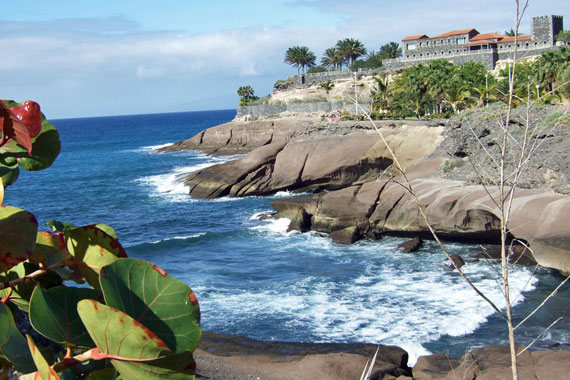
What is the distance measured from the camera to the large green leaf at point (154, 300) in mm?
1534

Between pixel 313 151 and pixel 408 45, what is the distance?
129 feet

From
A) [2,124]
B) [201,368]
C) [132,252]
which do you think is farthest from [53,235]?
[132,252]

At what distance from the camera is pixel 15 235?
5.92 ft

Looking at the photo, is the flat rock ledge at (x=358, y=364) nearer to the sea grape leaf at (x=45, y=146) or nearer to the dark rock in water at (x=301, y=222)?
the sea grape leaf at (x=45, y=146)

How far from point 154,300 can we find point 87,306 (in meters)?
0.17

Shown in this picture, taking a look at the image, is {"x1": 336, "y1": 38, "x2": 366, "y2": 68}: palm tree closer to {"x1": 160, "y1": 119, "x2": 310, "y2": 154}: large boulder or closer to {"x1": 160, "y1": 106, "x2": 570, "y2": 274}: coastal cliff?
{"x1": 160, "y1": 119, "x2": 310, "y2": 154}: large boulder

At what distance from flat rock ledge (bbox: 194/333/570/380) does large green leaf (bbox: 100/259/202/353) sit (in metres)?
9.46

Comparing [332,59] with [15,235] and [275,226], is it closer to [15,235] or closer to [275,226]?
[275,226]

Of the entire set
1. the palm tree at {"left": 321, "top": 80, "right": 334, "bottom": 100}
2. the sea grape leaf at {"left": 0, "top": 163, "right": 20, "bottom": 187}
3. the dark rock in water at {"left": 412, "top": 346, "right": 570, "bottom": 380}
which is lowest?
the dark rock in water at {"left": 412, "top": 346, "right": 570, "bottom": 380}

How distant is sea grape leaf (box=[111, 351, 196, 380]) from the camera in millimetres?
1521

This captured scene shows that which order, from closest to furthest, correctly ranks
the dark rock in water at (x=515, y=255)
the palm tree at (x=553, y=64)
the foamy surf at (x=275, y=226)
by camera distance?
the dark rock in water at (x=515, y=255) → the foamy surf at (x=275, y=226) → the palm tree at (x=553, y=64)

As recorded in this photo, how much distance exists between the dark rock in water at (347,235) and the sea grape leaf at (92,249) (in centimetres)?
2335

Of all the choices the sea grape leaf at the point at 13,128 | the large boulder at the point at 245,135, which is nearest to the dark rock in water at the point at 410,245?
the sea grape leaf at the point at 13,128

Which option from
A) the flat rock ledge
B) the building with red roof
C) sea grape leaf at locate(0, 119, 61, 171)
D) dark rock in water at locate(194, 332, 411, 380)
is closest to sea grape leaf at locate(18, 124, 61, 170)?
sea grape leaf at locate(0, 119, 61, 171)
